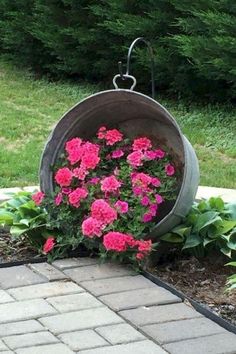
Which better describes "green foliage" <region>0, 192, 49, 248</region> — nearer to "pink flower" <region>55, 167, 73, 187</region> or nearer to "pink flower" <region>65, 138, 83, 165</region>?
"pink flower" <region>55, 167, 73, 187</region>

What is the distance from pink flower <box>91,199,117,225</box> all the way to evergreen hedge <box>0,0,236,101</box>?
413cm

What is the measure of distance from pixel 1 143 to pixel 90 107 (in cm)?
342

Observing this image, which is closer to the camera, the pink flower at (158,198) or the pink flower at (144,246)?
the pink flower at (144,246)

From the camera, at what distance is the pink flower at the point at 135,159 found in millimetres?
4543

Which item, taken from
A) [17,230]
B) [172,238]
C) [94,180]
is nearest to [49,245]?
[17,230]

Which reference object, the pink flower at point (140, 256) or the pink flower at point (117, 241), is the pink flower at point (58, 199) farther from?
the pink flower at point (140, 256)

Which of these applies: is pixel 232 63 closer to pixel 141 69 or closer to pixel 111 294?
pixel 141 69

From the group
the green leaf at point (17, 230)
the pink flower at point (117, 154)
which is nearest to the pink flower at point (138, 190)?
the pink flower at point (117, 154)

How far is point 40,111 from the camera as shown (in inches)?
378

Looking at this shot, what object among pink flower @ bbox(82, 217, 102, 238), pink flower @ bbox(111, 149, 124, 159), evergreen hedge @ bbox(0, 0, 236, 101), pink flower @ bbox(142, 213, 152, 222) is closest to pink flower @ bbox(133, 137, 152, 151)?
pink flower @ bbox(111, 149, 124, 159)

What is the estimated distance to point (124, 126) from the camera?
16.1ft

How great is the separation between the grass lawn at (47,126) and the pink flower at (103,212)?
7.16ft

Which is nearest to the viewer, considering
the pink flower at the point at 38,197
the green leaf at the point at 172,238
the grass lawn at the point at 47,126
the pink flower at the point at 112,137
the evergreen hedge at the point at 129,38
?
the green leaf at the point at 172,238

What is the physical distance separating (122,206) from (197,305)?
2.75 ft
